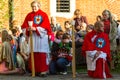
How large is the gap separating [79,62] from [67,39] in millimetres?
1507

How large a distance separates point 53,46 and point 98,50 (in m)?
1.46

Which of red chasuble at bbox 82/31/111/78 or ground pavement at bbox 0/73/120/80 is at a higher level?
red chasuble at bbox 82/31/111/78

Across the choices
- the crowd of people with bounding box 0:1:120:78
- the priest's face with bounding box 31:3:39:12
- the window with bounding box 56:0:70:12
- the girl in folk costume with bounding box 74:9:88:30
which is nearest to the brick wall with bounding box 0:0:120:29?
the window with bounding box 56:0:70:12

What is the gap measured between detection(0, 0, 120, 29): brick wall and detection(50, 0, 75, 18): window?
19cm

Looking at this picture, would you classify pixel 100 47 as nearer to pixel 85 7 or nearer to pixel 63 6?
pixel 63 6

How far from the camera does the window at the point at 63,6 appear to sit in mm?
23105

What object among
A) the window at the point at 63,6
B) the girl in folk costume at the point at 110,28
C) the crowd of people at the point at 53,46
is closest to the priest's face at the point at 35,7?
the crowd of people at the point at 53,46

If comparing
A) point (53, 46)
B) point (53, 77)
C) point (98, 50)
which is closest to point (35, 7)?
point (53, 46)

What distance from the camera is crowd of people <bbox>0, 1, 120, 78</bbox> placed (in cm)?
1411

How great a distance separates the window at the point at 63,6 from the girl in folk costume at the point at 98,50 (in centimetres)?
896

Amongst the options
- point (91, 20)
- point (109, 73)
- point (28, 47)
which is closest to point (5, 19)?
point (91, 20)

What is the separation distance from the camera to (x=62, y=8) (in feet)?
75.9

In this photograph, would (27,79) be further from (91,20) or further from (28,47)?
(91,20)

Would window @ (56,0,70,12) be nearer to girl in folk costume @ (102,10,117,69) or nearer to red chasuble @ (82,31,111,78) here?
girl in folk costume @ (102,10,117,69)
